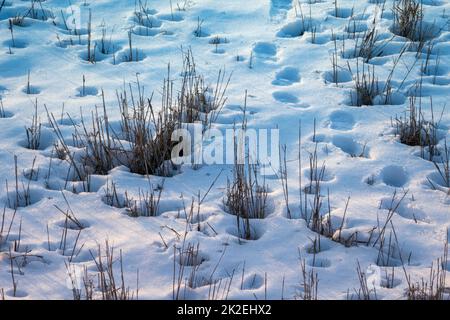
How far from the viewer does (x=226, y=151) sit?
4633 millimetres

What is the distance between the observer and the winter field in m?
3.34

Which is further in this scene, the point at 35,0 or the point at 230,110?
the point at 35,0

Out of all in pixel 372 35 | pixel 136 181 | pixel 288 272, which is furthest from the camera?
pixel 372 35

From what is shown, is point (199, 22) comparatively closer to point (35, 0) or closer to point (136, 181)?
point (35, 0)

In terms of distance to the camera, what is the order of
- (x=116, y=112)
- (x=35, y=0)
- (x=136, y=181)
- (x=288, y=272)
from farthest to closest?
(x=35, y=0), (x=116, y=112), (x=136, y=181), (x=288, y=272)

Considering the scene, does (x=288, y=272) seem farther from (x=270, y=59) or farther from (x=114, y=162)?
(x=270, y=59)

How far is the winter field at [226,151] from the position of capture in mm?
3344

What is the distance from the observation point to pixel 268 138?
476 cm

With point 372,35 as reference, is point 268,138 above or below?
below

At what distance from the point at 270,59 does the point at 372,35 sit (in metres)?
0.99

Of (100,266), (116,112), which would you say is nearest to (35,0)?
(116,112)

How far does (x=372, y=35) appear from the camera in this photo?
5.97m

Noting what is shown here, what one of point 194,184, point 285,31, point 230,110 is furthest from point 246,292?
point 285,31

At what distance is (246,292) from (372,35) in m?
3.60
